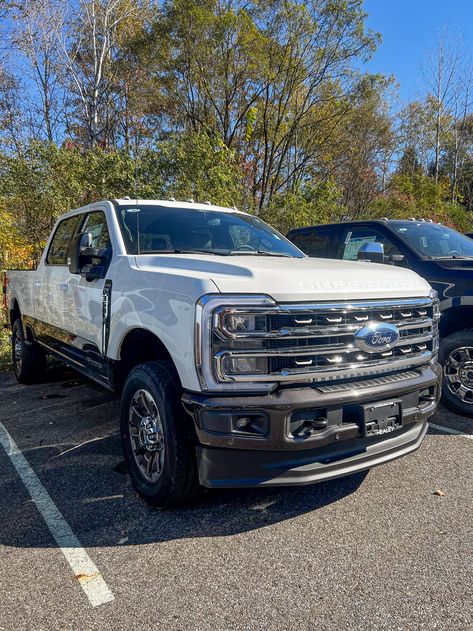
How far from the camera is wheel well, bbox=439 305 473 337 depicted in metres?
4.67

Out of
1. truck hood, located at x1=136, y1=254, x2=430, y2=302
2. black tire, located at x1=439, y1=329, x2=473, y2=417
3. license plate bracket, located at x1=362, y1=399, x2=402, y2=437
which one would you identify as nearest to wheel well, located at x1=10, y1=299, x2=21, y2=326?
truck hood, located at x1=136, y1=254, x2=430, y2=302

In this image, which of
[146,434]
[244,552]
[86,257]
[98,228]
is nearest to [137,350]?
[146,434]

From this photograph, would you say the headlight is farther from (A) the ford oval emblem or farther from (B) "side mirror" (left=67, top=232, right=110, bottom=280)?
(B) "side mirror" (left=67, top=232, right=110, bottom=280)

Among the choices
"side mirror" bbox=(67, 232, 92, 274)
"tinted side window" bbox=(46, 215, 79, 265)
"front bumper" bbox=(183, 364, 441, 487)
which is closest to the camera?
"front bumper" bbox=(183, 364, 441, 487)

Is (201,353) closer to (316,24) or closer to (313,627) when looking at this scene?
(313,627)

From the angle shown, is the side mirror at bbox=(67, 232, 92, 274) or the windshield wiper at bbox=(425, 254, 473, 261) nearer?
the side mirror at bbox=(67, 232, 92, 274)

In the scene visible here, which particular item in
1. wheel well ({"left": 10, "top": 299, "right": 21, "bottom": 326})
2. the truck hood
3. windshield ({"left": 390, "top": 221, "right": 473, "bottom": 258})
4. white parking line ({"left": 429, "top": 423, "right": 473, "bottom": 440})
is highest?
windshield ({"left": 390, "top": 221, "right": 473, "bottom": 258})

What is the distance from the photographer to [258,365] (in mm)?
2420

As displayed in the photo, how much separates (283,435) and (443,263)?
3406 mm

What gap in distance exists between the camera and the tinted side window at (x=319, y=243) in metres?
6.06

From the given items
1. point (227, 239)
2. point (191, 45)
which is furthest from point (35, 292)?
point (191, 45)

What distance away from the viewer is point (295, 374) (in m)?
2.46

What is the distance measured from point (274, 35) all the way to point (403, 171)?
1233cm

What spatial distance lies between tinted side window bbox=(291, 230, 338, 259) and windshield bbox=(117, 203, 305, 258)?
5.82 feet
